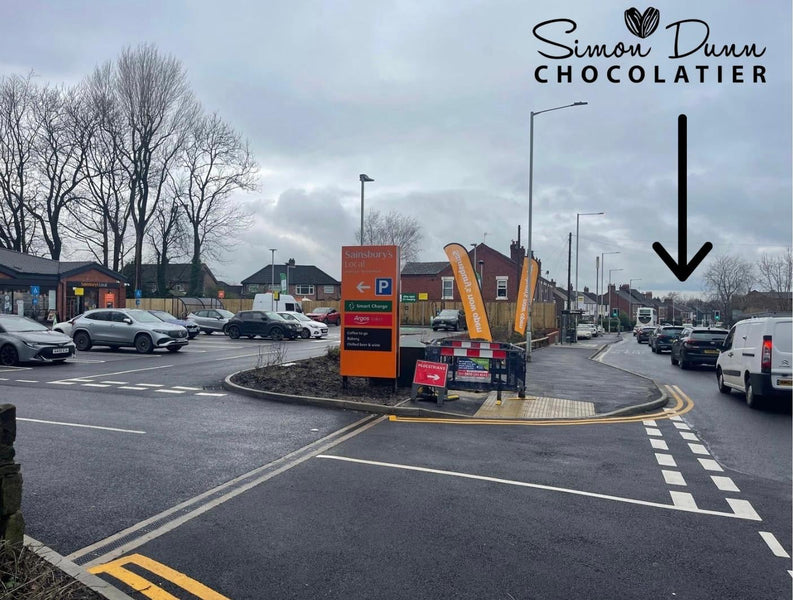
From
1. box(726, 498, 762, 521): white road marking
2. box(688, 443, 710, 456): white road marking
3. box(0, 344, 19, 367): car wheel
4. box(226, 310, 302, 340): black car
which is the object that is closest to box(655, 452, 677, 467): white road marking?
box(688, 443, 710, 456): white road marking

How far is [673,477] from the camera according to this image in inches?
289

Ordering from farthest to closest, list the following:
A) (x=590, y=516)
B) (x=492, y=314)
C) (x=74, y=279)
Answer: (x=492, y=314) → (x=74, y=279) → (x=590, y=516)

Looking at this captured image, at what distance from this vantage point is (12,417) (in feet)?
13.5

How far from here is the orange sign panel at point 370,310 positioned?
12.7 m

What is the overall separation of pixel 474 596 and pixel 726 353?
1282 centimetres

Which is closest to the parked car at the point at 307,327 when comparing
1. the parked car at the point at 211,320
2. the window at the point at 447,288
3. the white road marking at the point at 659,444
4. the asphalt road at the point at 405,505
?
the parked car at the point at 211,320

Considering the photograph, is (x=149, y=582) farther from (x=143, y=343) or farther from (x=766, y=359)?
(x=143, y=343)

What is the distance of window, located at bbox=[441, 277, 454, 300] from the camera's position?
7041 centimetres

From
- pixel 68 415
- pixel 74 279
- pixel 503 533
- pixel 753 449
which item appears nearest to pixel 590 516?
pixel 503 533

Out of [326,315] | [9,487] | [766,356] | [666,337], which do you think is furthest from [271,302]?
[9,487]

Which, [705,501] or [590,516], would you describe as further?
[705,501]

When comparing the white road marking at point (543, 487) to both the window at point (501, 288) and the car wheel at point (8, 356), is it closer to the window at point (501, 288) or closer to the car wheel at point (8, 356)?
the car wheel at point (8, 356)

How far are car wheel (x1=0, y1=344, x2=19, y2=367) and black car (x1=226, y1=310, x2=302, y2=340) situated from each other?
53.5 feet

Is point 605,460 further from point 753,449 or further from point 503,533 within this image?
point 503,533
